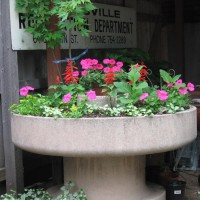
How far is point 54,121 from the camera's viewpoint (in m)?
4.27

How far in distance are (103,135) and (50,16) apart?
1.71m

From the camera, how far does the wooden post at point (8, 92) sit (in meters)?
5.00

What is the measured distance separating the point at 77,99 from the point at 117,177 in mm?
822

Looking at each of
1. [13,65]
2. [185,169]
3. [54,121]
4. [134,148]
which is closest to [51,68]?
[13,65]

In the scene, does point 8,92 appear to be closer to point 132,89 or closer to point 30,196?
point 30,196

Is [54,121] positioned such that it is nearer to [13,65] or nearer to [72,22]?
[13,65]

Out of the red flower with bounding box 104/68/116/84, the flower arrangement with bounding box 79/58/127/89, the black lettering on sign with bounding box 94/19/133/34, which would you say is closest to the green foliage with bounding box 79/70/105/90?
the flower arrangement with bounding box 79/58/127/89

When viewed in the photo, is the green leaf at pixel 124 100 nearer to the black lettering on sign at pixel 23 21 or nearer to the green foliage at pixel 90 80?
the green foliage at pixel 90 80

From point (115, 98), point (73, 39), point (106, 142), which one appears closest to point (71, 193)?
point (106, 142)

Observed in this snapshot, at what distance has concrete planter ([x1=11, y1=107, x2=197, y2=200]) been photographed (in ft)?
13.8

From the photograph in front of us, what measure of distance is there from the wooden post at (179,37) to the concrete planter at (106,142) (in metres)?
5.21

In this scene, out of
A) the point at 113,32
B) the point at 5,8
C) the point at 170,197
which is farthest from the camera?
the point at 113,32

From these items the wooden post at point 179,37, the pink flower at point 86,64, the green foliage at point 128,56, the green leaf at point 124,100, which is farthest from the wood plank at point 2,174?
the wooden post at point 179,37

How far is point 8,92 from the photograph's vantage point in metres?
5.09
